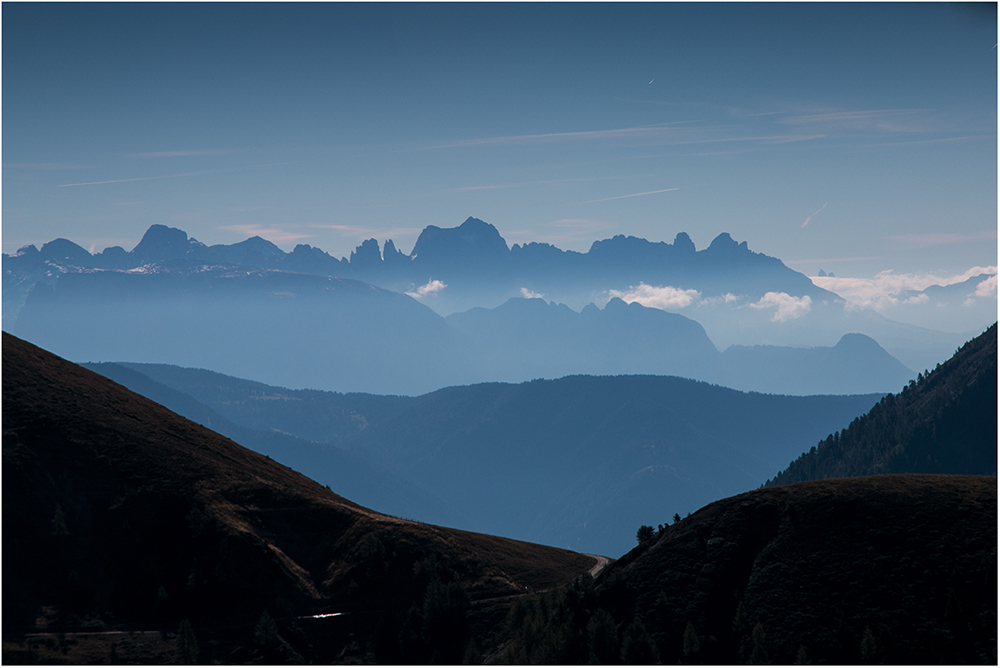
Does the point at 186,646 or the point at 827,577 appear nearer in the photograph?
the point at 186,646

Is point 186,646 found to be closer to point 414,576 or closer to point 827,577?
point 414,576

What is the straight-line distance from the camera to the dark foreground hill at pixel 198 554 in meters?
87.6

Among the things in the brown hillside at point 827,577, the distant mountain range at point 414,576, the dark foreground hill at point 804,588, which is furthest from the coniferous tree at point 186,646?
the brown hillside at point 827,577

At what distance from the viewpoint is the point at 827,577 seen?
8325 centimetres

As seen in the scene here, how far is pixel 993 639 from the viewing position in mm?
67625

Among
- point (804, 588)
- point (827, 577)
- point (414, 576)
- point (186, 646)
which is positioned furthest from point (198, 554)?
Answer: point (827, 577)

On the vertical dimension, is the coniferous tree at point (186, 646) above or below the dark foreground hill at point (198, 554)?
below

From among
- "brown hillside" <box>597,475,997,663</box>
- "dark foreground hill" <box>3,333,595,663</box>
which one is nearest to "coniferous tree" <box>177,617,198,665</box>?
"dark foreground hill" <box>3,333,595,663</box>

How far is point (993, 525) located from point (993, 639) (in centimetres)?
1988

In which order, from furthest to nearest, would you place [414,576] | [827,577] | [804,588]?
[414,576]
[827,577]
[804,588]

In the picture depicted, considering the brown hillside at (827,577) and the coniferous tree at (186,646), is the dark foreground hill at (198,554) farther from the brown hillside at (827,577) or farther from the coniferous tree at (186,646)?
the brown hillside at (827,577)

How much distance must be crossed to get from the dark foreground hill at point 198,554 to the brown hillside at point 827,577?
2476cm

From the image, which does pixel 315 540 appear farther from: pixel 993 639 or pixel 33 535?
pixel 993 639

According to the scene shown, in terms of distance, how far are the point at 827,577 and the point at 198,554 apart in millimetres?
79404
